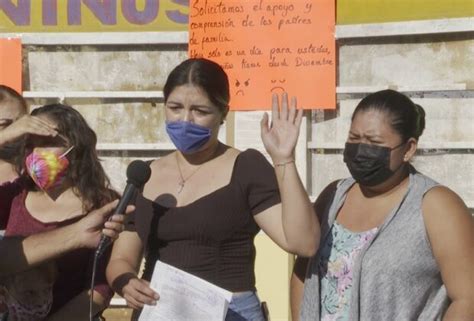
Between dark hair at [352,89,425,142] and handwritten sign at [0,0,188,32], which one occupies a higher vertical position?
handwritten sign at [0,0,188,32]

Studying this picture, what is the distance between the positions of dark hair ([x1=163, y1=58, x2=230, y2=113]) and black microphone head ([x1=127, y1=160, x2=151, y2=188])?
313 mm

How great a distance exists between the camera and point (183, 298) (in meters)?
3.72

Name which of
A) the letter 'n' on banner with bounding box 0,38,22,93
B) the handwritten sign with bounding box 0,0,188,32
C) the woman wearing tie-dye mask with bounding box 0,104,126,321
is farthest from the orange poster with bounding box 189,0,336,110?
the woman wearing tie-dye mask with bounding box 0,104,126,321

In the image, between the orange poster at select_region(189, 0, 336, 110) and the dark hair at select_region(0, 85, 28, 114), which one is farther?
the orange poster at select_region(189, 0, 336, 110)

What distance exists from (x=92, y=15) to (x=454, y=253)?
3134mm

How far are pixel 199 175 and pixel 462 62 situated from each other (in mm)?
2173

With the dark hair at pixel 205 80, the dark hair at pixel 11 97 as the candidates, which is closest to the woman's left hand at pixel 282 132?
the dark hair at pixel 205 80

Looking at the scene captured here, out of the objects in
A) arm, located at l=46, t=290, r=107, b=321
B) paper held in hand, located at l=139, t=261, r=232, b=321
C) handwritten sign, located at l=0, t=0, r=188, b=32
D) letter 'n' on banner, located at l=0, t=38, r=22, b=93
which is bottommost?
arm, located at l=46, t=290, r=107, b=321

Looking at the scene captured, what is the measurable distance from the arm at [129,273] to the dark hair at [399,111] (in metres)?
1.01

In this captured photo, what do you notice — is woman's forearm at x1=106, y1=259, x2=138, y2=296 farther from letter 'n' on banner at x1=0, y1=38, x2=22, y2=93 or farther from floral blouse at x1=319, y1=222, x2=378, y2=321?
letter 'n' on banner at x1=0, y1=38, x2=22, y2=93

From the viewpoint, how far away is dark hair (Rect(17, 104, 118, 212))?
411cm

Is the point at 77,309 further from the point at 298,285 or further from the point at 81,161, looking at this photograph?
the point at 298,285

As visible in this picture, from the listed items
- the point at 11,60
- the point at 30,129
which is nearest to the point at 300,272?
the point at 30,129

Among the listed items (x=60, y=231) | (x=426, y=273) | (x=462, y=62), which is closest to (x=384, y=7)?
(x=462, y=62)
